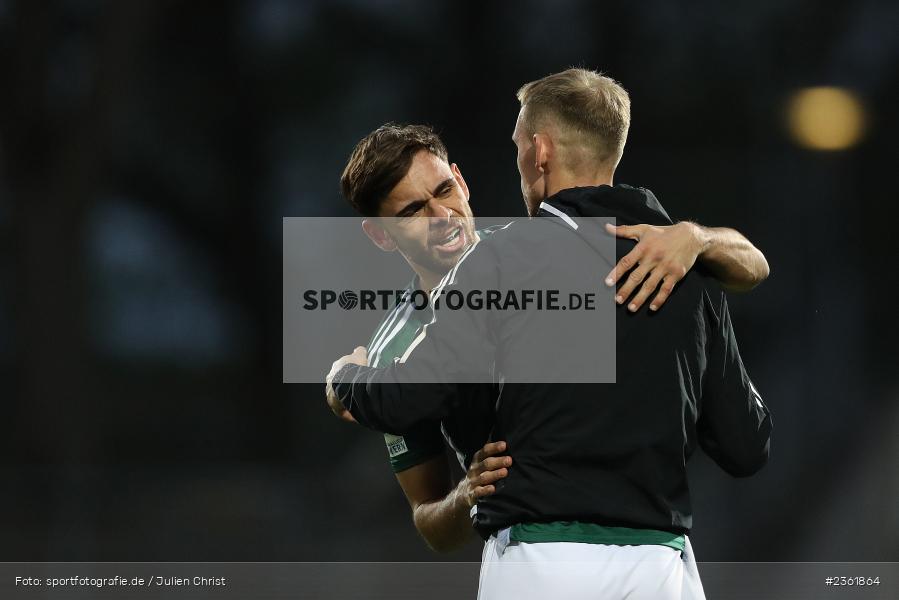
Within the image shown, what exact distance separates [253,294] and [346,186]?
9.55ft

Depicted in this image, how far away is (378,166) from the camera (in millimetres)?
2381

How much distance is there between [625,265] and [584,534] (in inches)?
17.9

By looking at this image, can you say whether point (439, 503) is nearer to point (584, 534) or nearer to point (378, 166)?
point (584, 534)

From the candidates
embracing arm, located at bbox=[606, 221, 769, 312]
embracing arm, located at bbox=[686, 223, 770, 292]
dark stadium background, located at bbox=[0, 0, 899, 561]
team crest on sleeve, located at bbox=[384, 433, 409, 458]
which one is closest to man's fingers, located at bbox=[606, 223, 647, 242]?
embracing arm, located at bbox=[606, 221, 769, 312]

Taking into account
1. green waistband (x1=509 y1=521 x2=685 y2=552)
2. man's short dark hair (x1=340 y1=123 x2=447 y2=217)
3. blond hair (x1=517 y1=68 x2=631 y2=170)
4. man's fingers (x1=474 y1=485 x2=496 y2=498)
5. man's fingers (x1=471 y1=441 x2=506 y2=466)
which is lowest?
green waistband (x1=509 y1=521 x2=685 y2=552)

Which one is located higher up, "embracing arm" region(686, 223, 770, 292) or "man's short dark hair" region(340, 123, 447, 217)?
"man's short dark hair" region(340, 123, 447, 217)

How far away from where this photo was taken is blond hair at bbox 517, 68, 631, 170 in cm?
165

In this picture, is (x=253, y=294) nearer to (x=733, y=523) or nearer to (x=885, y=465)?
(x=733, y=523)

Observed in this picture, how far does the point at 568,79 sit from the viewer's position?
1674 millimetres

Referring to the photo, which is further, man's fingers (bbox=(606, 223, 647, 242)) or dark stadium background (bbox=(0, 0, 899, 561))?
dark stadium background (bbox=(0, 0, 899, 561))

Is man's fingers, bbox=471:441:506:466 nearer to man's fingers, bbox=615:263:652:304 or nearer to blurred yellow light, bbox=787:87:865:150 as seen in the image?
man's fingers, bbox=615:263:652:304

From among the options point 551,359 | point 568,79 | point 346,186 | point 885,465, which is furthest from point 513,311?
point 885,465

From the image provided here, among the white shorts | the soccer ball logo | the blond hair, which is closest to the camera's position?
the white shorts

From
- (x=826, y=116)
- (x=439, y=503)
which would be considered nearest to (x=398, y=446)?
(x=439, y=503)
